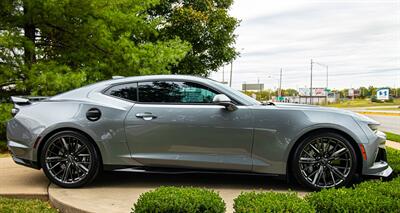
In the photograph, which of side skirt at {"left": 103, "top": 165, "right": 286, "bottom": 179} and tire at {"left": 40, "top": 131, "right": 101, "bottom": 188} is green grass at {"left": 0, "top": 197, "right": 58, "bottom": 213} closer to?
tire at {"left": 40, "top": 131, "right": 101, "bottom": 188}

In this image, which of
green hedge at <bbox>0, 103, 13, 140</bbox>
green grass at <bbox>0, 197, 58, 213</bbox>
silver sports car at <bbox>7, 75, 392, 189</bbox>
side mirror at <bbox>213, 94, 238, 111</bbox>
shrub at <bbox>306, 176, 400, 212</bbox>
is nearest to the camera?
shrub at <bbox>306, 176, 400, 212</bbox>

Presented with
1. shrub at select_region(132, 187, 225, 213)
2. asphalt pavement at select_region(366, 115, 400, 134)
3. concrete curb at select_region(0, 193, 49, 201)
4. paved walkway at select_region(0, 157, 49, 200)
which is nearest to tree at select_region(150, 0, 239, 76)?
asphalt pavement at select_region(366, 115, 400, 134)

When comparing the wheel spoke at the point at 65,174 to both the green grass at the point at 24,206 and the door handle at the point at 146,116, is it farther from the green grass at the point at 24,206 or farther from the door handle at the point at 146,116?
the door handle at the point at 146,116

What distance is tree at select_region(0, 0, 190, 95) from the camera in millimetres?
9805

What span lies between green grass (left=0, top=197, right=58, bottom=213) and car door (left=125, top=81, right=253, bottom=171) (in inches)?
43.8

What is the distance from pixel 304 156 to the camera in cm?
495

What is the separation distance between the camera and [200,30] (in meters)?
20.7

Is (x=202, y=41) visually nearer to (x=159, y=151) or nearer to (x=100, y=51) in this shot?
(x=100, y=51)

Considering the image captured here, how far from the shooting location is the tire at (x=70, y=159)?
5.12m

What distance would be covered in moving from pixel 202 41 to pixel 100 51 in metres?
10.5

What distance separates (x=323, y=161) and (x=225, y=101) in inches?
52.1

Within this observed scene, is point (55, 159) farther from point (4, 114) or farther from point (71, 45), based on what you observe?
point (71, 45)

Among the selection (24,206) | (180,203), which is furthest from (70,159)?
(180,203)

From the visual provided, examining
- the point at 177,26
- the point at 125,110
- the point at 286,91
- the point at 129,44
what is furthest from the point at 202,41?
the point at 286,91
